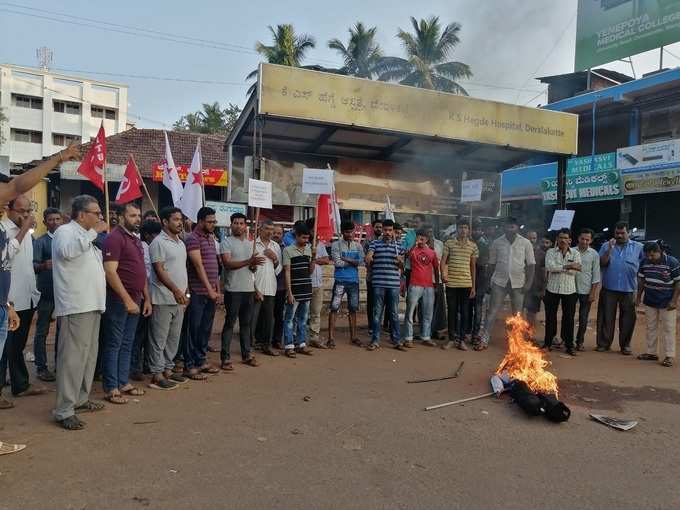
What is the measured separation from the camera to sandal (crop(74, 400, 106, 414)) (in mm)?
4359

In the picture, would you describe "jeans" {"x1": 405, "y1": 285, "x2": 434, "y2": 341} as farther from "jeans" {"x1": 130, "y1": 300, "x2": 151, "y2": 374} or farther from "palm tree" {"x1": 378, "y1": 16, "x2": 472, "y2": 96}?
"palm tree" {"x1": 378, "y1": 16, "x2": 472, "y2": 96}

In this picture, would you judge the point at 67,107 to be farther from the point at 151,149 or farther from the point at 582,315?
the point at 582,315

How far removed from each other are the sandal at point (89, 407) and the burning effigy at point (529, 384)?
378 centimetres

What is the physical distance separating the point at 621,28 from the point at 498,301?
16.8m

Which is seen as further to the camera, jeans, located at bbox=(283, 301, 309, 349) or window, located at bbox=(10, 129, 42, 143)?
window, located at bbox=(10, 129, 42, 143)

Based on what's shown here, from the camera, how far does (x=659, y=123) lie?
56.2 ft

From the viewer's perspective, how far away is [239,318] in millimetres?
6156

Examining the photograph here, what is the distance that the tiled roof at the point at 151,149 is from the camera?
1977 cm

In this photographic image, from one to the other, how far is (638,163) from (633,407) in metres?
13.9

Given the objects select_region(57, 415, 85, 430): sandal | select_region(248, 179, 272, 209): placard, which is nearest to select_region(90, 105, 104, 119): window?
select_region(248, 179, 272, 209): placard

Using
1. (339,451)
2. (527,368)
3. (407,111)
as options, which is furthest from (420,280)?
(339,451)

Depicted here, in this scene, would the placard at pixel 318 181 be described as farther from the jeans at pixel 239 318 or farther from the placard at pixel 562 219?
the placard at pixel 562 219

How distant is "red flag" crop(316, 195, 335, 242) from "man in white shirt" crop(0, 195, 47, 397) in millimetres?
3794

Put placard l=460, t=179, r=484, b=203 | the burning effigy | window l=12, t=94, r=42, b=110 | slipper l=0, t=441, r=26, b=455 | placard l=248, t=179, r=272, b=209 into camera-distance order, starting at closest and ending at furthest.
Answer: slipper l=0, t=441, r=26, b=455 < the burning effigy < placard l=248, t=179, r=272, b=209 < placard l=460, t=179, r=484, b=203 < window l=12, t=94, r=42, b=110
